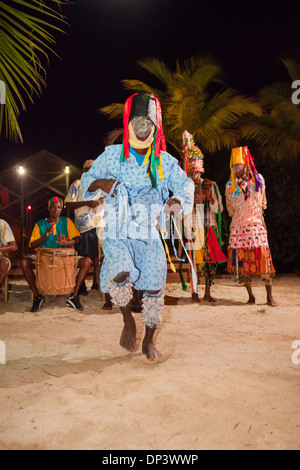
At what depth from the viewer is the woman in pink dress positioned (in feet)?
20.1

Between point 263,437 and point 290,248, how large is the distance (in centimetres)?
982

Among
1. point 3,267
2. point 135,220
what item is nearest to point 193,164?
point 3,267

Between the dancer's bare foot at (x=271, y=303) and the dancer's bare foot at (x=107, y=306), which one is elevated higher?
the dancer's bare foot at (x=107, y=306)

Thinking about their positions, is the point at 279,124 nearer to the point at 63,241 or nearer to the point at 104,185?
the point at 63,241

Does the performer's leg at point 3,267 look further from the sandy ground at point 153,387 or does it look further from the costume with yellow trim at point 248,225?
the costume with yellow trim at point 248,225

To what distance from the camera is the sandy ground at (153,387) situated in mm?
2086

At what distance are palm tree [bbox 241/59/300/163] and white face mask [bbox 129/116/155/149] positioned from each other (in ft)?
29.2

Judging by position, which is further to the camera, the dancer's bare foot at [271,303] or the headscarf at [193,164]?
the headscarf at [193,164]

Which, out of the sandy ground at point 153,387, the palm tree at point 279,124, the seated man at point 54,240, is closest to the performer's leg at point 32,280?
the seated man at point 54,240

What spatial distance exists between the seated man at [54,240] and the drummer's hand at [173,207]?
294cm

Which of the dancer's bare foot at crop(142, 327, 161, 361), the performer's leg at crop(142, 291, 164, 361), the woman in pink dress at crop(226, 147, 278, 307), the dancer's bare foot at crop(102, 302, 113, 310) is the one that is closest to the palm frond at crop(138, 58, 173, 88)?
the woman in pink dress at crop(226, 147, 278, 307)

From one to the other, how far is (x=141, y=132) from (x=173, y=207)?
0.66 meters

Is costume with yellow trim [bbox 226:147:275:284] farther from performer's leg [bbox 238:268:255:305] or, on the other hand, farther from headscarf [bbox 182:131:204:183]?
headscarf [bbox 182:131:204:183]

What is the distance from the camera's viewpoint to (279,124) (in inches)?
477
